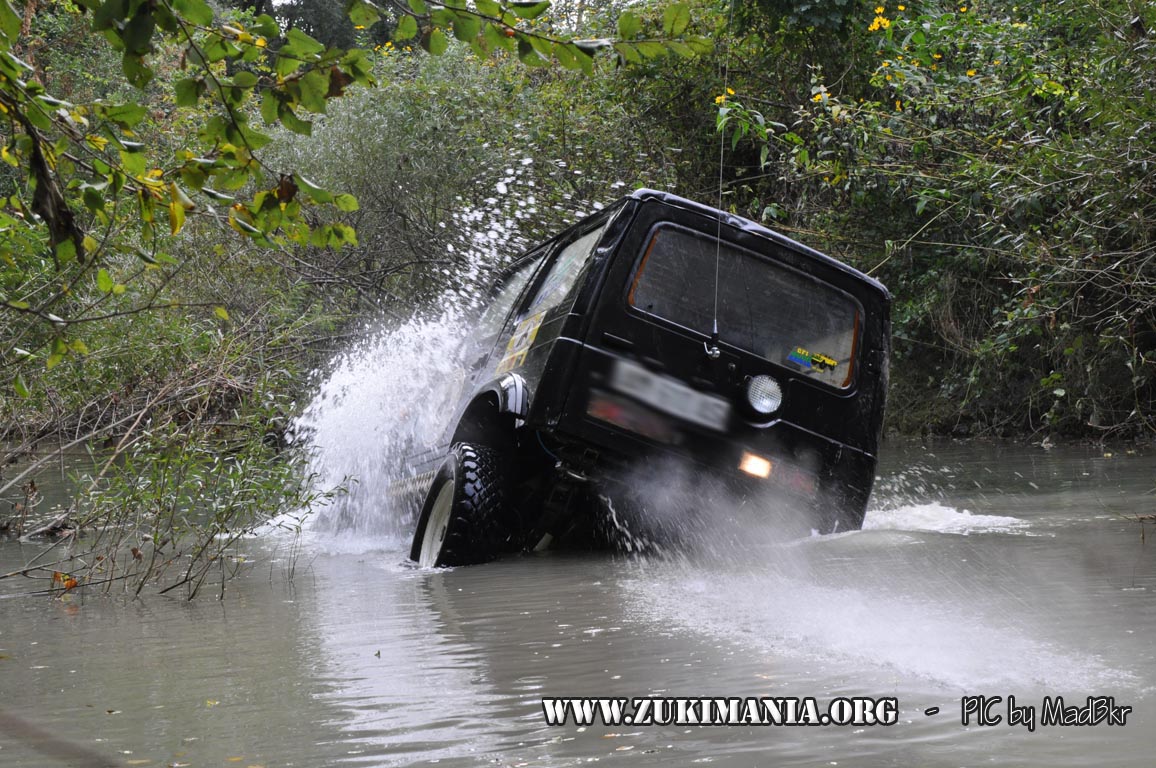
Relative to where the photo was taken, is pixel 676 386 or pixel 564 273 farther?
pixel 564 273

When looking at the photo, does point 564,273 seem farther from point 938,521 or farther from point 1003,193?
point 1003,193

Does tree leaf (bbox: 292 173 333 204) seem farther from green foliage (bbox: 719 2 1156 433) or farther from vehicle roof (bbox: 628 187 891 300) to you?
green foliage (bbox: 719 2 1156 433)

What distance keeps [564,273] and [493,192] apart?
9.02 metres

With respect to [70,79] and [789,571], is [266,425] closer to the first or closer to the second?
[789,571]

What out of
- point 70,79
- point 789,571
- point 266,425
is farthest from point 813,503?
point 70,79

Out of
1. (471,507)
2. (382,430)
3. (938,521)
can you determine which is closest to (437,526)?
(471,507)

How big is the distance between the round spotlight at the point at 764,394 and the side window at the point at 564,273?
1.04 m

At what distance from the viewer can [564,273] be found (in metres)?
6.90

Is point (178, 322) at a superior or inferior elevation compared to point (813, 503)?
superior

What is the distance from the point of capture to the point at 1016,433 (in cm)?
1499

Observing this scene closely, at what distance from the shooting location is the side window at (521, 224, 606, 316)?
21.3ft

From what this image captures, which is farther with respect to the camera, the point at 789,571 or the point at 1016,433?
the point at 1016,433

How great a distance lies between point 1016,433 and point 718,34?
19.6 feet

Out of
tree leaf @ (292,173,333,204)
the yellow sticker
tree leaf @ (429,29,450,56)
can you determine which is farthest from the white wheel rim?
tree leaf @ (429,29,450,56)
